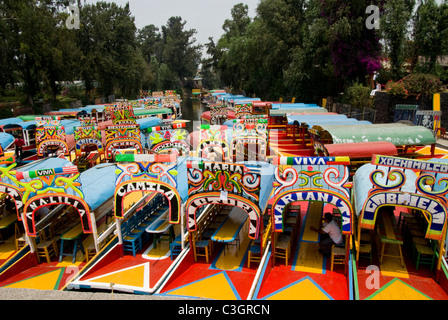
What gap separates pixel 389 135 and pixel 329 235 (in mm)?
6471

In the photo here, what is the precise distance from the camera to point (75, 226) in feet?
34.5

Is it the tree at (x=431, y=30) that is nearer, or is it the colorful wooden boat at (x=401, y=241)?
the colorful wooden boat at (x=401, y=241)

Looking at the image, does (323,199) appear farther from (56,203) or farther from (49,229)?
(49,229)

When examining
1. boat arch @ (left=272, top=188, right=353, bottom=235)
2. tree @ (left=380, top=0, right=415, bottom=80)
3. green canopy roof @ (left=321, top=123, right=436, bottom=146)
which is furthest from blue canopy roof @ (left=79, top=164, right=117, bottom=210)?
tree @ (left=380, top=0, right=415, bottom=80)

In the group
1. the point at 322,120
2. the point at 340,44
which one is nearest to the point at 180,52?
the point at 340,44

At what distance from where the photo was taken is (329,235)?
28.6 ft

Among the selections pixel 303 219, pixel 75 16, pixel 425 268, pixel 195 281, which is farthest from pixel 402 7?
pixel 75 16

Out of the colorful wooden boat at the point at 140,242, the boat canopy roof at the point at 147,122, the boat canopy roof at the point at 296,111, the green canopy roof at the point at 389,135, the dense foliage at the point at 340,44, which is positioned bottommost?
the colorful wooden boat at the point at 140,242

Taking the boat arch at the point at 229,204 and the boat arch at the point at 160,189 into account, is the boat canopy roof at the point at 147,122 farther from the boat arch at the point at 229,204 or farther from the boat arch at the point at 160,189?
the boat arch at the point at 229,204

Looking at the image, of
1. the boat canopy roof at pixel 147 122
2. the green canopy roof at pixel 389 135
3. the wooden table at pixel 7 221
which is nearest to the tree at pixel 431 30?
the green canopy roof at pixel 389 135

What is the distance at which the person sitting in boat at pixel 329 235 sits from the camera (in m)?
8.61

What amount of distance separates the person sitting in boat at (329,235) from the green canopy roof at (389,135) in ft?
17.3

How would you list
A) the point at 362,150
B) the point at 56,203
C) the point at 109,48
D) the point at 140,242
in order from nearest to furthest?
1. the point at 56,203
2. the point at 140,242
3. the point at 362,150
4. the point at 109,48
